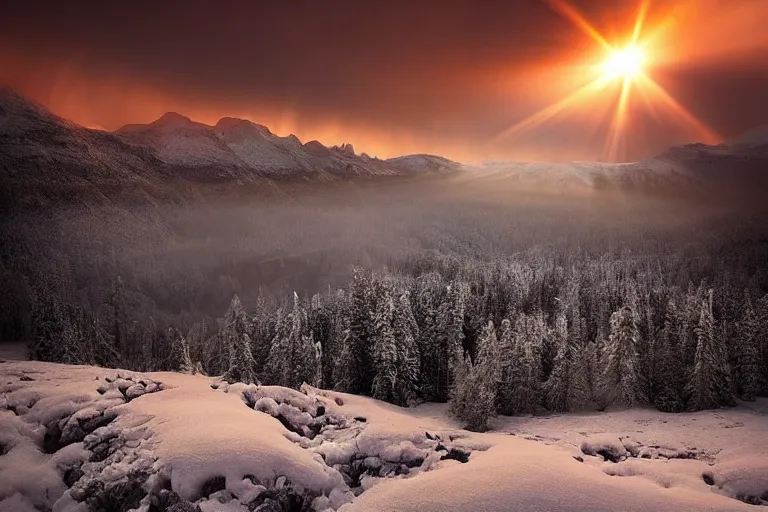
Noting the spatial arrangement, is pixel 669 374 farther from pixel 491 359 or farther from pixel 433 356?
pixel 433 356

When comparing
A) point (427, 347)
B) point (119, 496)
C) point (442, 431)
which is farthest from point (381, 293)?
point (119, 496)

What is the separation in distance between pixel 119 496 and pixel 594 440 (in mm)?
24353

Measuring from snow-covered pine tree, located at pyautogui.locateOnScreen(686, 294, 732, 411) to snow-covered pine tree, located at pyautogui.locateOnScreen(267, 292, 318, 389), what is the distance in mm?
47332

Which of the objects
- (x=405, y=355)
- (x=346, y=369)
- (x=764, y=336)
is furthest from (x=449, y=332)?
(x=764, y=336)

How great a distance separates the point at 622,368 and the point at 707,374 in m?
9.14

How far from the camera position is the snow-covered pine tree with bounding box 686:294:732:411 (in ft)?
172

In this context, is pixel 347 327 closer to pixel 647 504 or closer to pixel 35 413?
pixel 35 413

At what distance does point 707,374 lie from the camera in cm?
5250

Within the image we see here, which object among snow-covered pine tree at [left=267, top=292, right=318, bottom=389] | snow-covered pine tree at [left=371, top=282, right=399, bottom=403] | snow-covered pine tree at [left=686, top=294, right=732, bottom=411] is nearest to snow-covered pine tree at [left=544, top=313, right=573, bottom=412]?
snow-covered pine tree at [left=686, top=294, right=732, bottom=411]

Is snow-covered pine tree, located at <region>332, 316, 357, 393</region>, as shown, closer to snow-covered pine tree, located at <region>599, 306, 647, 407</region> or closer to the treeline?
the treeline

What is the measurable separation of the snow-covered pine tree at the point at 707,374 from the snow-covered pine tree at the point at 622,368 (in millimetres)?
5704

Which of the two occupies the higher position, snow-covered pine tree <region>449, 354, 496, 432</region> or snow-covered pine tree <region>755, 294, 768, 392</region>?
snow-covered pine tree <region>755, 294, 768, 392</region>

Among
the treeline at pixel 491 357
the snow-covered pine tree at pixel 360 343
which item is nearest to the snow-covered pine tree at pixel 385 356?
the treeline at pixel 491 357

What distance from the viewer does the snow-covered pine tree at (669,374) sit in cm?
5378
